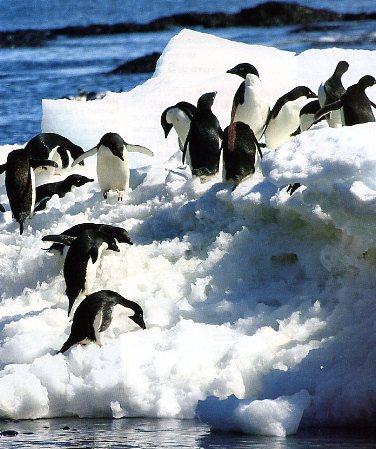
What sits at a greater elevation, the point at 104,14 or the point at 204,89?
the point at 204,89

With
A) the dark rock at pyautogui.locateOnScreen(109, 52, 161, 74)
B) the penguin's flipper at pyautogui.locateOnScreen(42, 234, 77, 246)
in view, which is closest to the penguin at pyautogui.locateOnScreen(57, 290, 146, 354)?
the penguin's flipper at pyautogui.locateOnScreen(42, 234, 77, 246)

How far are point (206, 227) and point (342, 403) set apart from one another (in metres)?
2.15

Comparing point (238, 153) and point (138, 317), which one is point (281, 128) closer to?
point (238, 153)

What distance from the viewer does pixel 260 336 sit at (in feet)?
22.6

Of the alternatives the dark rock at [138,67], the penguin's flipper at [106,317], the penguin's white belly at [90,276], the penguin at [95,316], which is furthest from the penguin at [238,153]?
the dark rock at [138,67]

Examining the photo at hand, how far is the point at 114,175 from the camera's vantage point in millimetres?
9039

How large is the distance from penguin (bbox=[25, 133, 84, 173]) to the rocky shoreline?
27.9 m

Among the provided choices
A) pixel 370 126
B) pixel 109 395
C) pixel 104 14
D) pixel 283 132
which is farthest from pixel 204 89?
pixel 104 14

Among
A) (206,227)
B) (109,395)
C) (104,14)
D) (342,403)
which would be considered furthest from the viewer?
(104,14)

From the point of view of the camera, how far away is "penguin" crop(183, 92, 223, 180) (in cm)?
910

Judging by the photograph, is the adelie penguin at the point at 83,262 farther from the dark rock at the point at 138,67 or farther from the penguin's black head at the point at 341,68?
the dark rock at the point at 138,67

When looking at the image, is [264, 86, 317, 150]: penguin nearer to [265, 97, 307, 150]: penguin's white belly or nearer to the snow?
[265, 97, 307, 150]: penguin's white belly

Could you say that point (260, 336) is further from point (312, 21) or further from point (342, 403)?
point (312, 21)

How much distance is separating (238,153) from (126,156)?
101 cm
